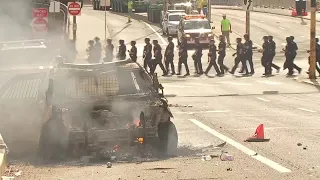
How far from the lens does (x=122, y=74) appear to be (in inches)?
523

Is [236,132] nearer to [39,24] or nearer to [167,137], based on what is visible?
[167,137]

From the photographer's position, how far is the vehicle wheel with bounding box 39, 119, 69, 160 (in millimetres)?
11930

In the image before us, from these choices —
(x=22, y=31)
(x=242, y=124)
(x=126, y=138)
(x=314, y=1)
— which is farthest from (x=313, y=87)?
(x=126, y=138)

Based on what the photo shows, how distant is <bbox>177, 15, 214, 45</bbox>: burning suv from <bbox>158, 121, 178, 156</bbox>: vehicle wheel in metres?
33.7

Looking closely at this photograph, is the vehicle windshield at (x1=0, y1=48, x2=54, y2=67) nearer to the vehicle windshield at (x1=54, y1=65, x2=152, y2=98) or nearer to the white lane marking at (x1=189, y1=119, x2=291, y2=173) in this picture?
the white lane marking at (x1=189, y1=119, x2=291, y2=173)

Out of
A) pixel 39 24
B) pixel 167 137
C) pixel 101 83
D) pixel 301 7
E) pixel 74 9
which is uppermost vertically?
pixel 301 7

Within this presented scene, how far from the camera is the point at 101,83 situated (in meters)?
13.2

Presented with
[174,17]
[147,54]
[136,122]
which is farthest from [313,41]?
[174,17]

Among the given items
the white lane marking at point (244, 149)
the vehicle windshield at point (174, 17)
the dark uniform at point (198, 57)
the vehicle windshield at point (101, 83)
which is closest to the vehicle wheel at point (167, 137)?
the vehicle windshield at point (101, 83)

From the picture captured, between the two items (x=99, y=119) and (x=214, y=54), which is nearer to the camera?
(x=99, y=119)

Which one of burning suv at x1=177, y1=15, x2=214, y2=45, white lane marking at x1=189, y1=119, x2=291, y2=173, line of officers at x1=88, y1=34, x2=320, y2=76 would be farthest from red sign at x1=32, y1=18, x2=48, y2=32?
burning suv at x1=177, y1=15, x2=214, y2=45

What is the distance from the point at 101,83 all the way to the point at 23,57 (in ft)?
20.8

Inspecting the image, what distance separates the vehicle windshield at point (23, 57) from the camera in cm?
1847

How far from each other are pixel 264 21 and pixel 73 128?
178ft
